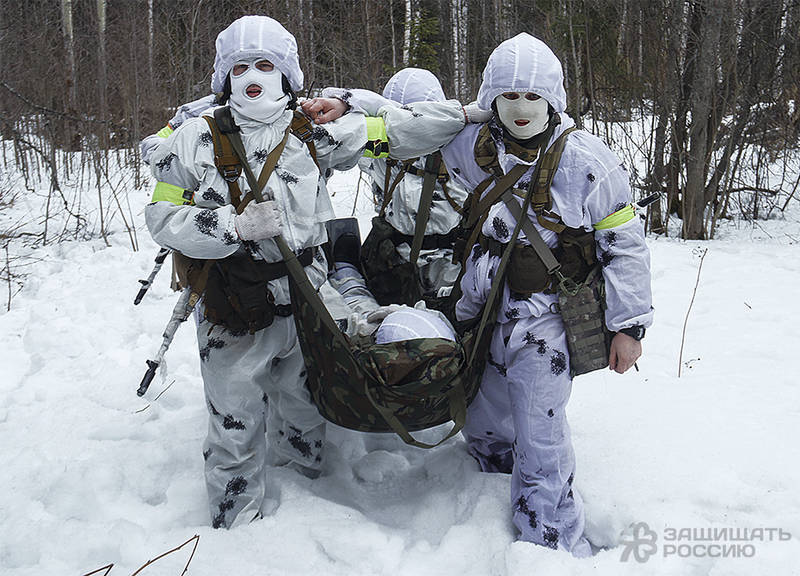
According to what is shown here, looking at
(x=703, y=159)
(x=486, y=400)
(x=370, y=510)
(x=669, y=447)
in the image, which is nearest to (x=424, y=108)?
(x=486, y=400)

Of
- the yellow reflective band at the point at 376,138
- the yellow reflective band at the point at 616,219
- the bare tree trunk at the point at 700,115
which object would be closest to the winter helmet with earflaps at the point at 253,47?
the yellow reflective band at the point at 376,138

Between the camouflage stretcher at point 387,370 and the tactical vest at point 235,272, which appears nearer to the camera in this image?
the camouflage stretcher at point 387,370

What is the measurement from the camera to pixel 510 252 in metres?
2.51

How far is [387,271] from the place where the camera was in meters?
3.99

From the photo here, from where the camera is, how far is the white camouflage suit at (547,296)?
95.3 inches

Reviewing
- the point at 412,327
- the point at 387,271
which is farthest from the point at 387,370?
the point at 387,271

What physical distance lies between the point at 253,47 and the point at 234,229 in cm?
70

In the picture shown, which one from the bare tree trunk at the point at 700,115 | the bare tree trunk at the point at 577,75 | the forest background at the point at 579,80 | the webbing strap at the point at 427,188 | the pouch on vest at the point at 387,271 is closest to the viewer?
the webbing strap at the point at 427,188

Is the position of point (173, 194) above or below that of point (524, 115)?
below

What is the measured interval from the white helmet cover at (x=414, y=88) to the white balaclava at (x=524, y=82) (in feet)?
6.10

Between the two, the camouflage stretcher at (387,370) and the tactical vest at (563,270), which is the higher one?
the tactical vest at (563,270)

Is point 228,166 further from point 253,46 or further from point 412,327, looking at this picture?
point 412,327

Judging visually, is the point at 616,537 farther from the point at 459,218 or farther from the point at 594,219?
the point at 459,218

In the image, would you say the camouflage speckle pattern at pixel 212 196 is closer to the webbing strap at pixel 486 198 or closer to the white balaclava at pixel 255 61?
the white balaclava at pixel 255 61
